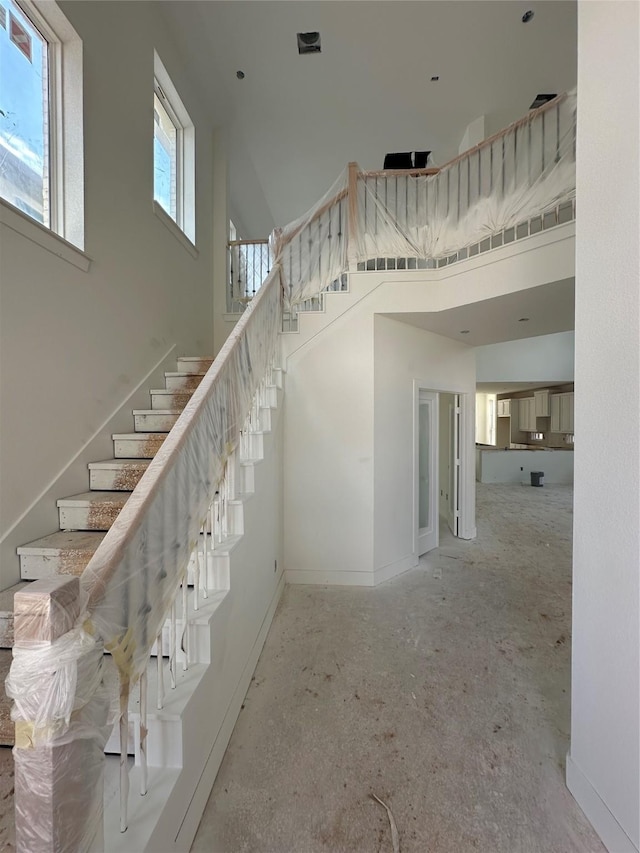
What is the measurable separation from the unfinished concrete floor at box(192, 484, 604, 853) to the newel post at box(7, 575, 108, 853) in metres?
0.82

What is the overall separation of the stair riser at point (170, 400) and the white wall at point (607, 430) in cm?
260

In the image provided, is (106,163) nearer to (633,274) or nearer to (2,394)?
(2,394)

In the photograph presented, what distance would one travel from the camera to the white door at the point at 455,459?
4.20m

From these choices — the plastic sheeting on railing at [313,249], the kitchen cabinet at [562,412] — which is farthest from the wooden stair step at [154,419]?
the kitchen cabinet at [562,412]

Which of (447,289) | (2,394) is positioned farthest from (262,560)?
(447,289)

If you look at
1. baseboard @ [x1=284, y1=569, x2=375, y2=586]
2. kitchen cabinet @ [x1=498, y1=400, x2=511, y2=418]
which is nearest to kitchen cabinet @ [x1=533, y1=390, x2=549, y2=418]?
kitchen cabinet @ [x1=498, y1=400, x2=511, y2=418]

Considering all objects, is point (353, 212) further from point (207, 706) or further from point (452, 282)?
point (207, 706)

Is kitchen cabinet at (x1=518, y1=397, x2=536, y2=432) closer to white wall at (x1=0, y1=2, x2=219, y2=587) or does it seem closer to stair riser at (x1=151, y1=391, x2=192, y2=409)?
white wall at (x1=0, y1=2, x2=219, y2=587)

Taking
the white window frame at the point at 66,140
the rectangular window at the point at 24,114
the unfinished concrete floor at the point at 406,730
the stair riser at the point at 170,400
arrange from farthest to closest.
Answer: the stair riser at the point at 170,400 < the white window frame at the point at 66,140 < the rectangular window at the point at 24,114 < the unfinished concrete floor at the point at 406,730

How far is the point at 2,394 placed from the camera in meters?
1.60

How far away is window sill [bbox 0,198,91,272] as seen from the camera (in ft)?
5.32

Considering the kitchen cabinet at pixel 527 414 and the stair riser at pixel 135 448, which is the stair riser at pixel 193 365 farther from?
the kitchen cabinet at pixel 527 414

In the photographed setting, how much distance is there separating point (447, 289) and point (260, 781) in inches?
131

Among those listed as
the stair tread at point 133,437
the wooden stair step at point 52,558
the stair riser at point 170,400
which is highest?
the stair riser at point 170,400
